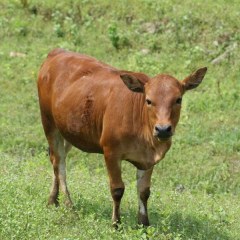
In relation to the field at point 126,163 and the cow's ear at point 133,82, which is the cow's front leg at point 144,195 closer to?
the field at point 126,163

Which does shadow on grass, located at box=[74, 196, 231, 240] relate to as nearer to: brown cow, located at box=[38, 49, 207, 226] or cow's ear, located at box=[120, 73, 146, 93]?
brown cow, located at box=[38, 49, 207, 226]

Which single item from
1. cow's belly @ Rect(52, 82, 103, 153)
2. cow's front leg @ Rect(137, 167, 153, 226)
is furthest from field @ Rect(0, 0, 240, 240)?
cow's belly @ Rect(52, 82, 103, 153)

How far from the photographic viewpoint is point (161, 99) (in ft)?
26.2

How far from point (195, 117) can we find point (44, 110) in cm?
599

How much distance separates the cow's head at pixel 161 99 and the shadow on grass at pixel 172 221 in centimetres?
123

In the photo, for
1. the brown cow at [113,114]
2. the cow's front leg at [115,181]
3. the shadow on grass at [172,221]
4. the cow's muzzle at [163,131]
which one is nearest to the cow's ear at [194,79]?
the brown cow at [113,114]

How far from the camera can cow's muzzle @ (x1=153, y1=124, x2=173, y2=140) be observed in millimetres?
7684

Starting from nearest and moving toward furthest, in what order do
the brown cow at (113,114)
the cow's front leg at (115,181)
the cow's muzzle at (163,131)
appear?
1. the cow's muzzle at (163,131)
2. the brown cow at (113,114)
3. the cow's front leg at (115,181)

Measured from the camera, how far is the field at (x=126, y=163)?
8.57 metres

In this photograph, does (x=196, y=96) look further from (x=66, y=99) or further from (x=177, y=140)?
(x=66, y=99)

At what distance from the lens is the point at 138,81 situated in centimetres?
832

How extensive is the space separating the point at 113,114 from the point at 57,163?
5.11 ft

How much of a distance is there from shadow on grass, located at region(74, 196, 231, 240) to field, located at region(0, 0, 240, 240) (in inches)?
0.6

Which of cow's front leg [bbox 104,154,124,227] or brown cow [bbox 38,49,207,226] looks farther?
cow's front leg [bbox 104,154,124,227]
